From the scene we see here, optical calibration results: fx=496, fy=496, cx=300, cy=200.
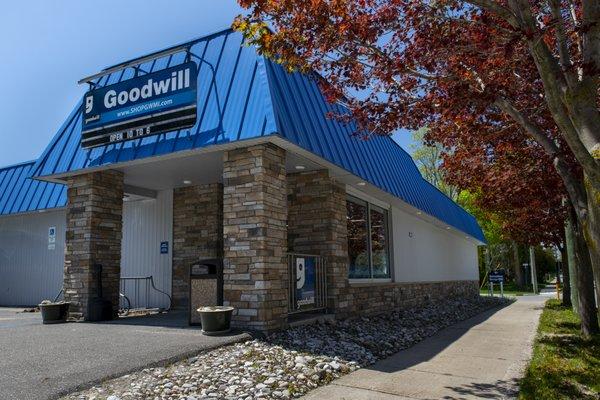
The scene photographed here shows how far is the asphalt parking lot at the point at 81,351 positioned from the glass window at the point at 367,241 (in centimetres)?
508

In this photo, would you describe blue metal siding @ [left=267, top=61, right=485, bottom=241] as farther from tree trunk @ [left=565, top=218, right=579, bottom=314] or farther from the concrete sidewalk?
tree trunk @ [left=565, top=218, right=579, bottom=314]

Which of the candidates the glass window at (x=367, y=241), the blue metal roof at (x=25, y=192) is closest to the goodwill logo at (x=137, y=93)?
the glass window at (x=367, y=241)

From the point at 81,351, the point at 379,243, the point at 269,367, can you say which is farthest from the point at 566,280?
the point at 81,351

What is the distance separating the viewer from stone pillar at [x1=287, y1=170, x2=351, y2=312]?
33.9ft

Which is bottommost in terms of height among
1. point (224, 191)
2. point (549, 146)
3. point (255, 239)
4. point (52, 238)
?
point (255, 239)

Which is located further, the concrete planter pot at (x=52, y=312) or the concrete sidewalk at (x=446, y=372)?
the concrete planter pot at (x=52, y=312)

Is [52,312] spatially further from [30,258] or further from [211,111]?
[30,258]

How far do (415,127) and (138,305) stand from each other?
28.4 ft

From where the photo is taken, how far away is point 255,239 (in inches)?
316

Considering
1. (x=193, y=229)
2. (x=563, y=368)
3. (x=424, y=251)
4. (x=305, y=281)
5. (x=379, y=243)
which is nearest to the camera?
(x=563, y=368)

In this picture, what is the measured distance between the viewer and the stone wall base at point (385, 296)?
11000 millimetres

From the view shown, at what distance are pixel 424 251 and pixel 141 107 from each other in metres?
13.0

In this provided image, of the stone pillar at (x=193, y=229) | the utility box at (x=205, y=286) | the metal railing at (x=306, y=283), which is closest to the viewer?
the utility box at (x=205, y=286)

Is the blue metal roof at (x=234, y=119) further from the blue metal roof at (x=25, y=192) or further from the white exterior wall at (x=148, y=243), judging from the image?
the blue metal roof at (x=25, y=192)
